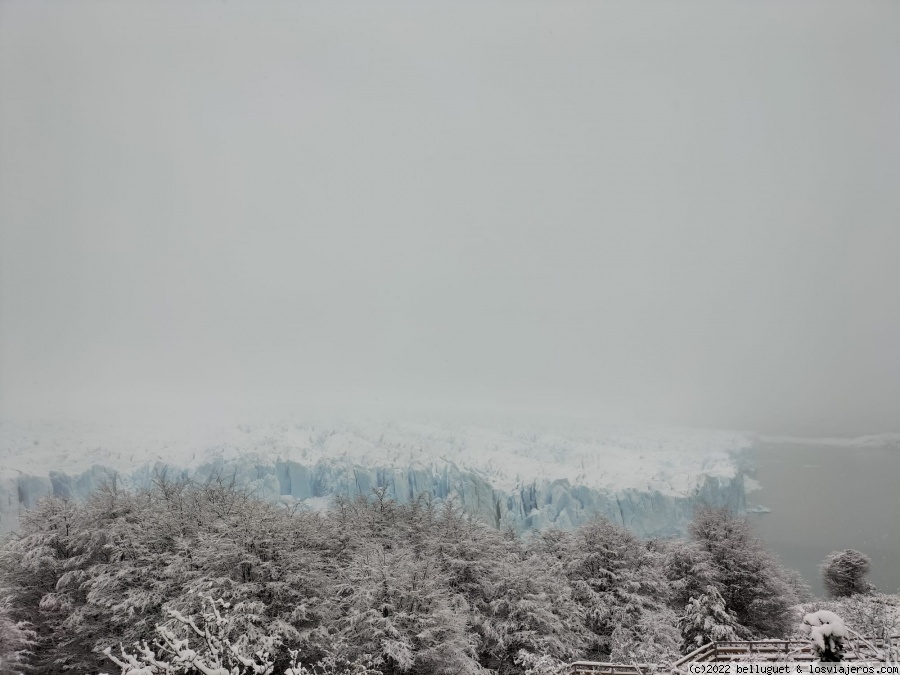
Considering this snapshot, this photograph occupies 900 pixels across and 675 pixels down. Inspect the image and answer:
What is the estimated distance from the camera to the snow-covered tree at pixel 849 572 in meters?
28.2

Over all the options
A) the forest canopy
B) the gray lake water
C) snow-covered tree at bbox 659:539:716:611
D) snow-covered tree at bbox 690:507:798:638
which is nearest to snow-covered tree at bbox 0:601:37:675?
the forest canopy

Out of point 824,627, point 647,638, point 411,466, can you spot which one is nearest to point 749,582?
point 647,638

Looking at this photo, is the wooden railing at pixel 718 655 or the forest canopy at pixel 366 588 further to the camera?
the forest canopy at pixel 366 588

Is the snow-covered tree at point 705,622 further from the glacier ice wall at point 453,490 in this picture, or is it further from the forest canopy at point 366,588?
the glacier ice wall at point 453,490

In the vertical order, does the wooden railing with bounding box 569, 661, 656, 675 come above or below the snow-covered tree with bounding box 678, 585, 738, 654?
above

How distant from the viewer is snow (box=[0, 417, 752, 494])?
46031 millimetres

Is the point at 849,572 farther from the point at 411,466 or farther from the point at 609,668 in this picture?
the point at 411,466

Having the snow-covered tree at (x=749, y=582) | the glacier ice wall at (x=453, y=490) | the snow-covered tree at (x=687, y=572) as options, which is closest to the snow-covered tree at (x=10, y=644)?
the snow-covered tree at (x=687, y=572)

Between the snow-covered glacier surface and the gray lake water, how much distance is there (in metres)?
4.22

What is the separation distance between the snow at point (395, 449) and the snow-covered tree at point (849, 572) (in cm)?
1458

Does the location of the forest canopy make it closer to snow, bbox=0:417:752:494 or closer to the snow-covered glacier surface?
the snow-covered glacier surface

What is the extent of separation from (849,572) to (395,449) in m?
38.2

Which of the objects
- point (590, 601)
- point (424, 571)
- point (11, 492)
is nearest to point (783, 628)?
point (590, 601)

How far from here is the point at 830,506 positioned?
49.8 metres
